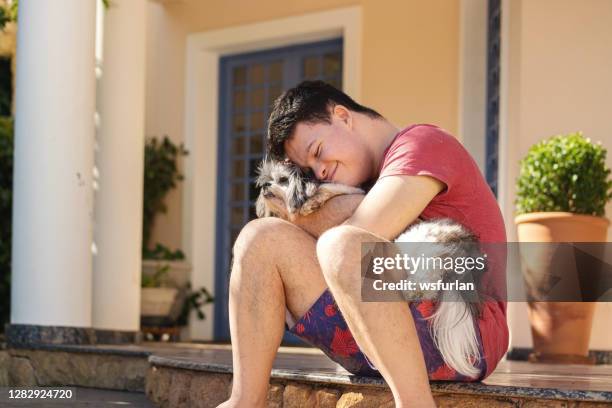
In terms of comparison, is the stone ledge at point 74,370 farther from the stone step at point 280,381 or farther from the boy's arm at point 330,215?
the boy's arm at point 330,215

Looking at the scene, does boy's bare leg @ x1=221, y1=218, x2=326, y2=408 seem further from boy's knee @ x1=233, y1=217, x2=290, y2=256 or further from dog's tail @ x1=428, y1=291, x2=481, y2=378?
dog's tail @ x1=428, y1=291, x2=481, y2=378

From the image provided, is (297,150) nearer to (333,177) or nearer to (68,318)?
(333,177)

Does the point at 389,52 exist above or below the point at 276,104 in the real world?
above

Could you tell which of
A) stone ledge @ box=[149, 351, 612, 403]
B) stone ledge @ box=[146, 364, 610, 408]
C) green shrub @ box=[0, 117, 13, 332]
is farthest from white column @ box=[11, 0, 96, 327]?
stone ledge @ box=[149, 351, 612, 403]

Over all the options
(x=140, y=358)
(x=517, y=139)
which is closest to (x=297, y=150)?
(x=140, y=358)

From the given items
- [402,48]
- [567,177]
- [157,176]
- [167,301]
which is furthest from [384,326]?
[157,176]

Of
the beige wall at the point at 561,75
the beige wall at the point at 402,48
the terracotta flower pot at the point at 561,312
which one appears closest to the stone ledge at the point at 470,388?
the terracotta flower pot at the point at 561,312

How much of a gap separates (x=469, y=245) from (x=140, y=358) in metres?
2.60

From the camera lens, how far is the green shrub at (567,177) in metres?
4.98

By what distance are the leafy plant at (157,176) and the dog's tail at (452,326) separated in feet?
17.9

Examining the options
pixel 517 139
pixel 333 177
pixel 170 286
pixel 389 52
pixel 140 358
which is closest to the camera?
pixel 333 177

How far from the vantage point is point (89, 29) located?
199 inches

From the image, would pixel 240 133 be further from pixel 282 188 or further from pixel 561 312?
pixel 282 188

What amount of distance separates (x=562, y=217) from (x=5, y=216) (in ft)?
10.8
